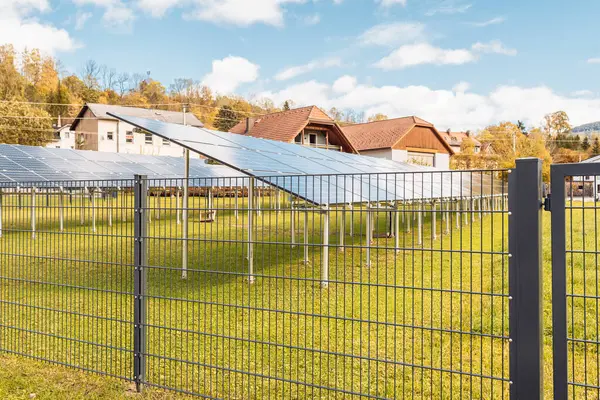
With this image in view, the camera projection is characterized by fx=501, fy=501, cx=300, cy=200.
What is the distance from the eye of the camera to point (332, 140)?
40781 mm

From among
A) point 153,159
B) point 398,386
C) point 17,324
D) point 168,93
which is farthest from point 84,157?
point 168,93

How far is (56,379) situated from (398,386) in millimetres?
2957

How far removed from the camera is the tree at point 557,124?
7125 cm

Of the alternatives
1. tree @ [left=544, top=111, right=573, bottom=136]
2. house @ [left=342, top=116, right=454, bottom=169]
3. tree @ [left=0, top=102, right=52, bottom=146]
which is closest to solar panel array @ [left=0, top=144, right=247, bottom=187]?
house @ [left=342, top=116, right=454, bottom=169]

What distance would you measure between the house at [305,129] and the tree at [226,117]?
30.5 m

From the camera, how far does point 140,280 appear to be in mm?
4129

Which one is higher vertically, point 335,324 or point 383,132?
point 383,132

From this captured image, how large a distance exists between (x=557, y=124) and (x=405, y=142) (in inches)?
1489

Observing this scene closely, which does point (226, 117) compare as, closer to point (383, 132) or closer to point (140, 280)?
point (383, 132)

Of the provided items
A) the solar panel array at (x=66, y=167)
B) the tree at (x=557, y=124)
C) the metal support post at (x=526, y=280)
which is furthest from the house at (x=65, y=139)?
the metal support post at (x=526, y=280)

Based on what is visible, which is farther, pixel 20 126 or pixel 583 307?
pixel 20 126

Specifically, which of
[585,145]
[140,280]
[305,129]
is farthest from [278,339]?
[585,145]

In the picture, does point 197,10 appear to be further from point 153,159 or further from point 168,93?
point 153,159

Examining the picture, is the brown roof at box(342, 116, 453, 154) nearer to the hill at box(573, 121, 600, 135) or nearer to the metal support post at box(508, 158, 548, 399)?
the hill at box(573, 121, 600, 135)
